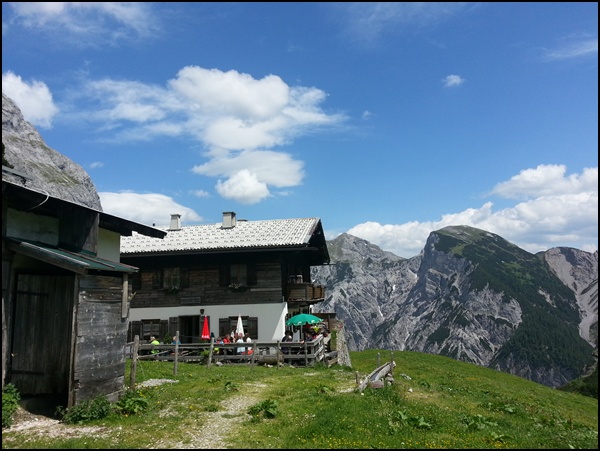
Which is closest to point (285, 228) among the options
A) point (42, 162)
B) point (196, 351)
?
point (196, 351)

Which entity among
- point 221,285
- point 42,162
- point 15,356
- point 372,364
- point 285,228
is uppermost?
point 42,162

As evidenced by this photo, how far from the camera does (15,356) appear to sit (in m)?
12.4

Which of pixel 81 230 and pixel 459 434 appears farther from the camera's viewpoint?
pixel 81 230

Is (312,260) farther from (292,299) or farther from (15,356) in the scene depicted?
(15,356)

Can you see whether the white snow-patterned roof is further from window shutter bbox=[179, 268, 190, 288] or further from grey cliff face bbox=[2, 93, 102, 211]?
grey cliff face bbox=[2, 93, 102, 211]

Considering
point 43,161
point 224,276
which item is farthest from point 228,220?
point 43,161

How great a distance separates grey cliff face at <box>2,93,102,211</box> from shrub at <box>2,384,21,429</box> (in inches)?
5919

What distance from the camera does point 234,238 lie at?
33.1 meters

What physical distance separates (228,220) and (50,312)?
2364cm

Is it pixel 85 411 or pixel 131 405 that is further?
pixel 131 405

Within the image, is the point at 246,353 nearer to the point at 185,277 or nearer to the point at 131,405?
the point at 185,277

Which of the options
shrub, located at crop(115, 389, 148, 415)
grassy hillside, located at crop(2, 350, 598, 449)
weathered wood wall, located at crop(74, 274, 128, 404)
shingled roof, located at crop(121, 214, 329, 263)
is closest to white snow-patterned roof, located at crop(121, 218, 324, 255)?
shingled roof, located at crop(121, 214, 329, 263)

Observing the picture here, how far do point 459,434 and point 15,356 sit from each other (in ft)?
34.8

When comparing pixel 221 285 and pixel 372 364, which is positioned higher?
pixel 221 285
